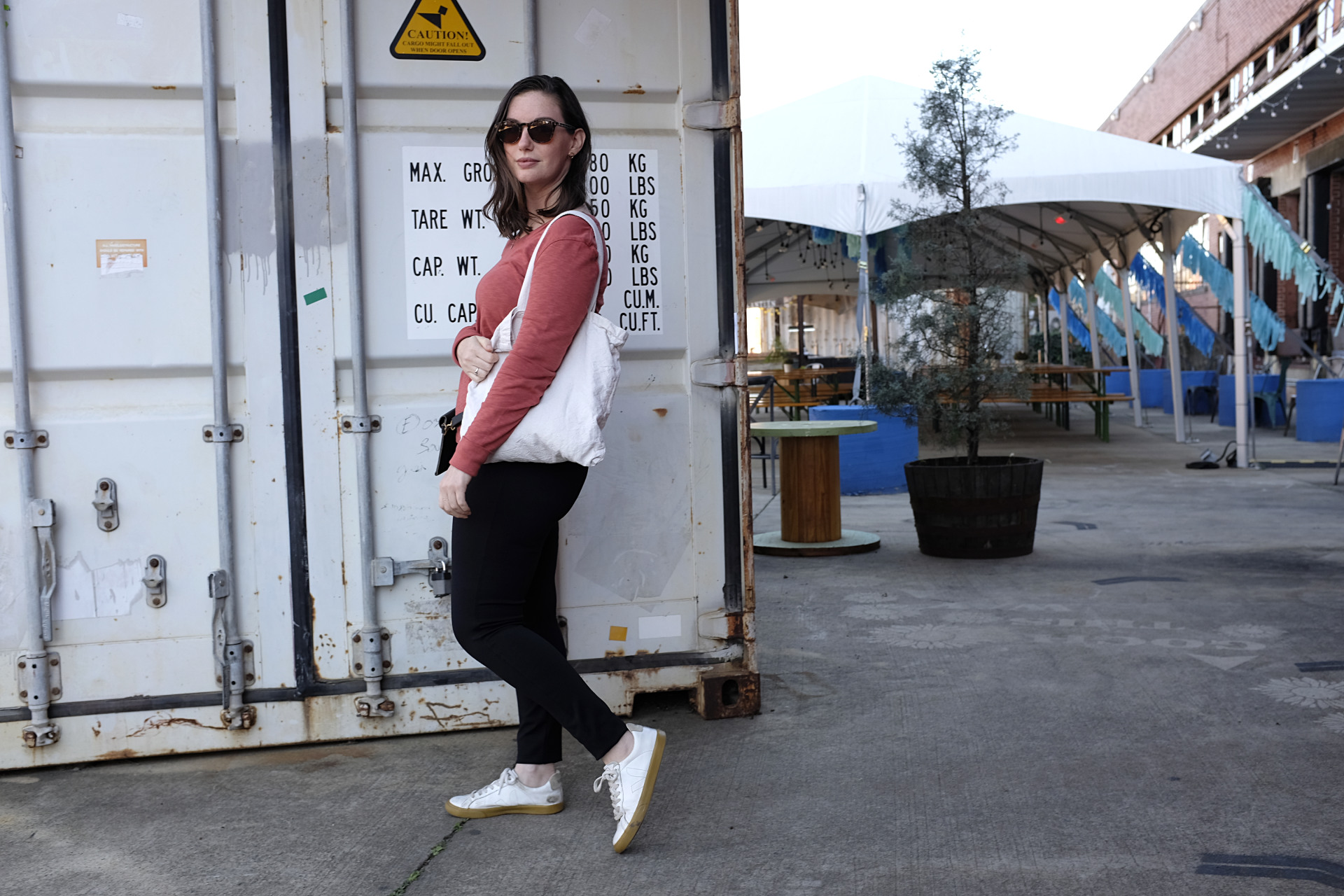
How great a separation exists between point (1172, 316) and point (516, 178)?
13.4 m

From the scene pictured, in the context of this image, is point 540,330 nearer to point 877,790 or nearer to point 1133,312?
point 877,790

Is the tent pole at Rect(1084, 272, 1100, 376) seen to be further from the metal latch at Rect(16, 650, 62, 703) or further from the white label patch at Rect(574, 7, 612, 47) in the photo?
the metal latch at Rect(16, 650, 62, 703)

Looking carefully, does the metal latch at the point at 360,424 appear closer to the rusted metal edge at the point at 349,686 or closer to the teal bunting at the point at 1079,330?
the rusted metal edge at the point at 349,686

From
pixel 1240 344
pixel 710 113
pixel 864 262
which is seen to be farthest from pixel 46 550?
pixel 1240 344

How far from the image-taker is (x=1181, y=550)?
674 centimetres

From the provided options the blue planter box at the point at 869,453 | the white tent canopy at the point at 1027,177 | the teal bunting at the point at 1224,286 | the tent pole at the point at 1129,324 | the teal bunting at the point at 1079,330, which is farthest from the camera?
the teal bunting at the point at 1079,330

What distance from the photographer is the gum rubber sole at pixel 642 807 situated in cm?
267

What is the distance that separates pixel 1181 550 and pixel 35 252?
236 inches

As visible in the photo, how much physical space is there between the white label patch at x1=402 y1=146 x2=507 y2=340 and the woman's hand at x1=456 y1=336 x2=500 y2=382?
76 cm

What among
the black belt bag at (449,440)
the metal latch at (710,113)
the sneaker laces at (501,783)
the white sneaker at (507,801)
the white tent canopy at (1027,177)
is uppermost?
the white tent canopy at (1027,177)

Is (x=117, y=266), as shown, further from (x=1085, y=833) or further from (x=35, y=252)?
(x=1085, y=833)

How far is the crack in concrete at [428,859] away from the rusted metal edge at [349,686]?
0.62 meters

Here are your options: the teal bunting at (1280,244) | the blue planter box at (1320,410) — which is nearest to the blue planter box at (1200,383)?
the blue planter box at (1320,410)

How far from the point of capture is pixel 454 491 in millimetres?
2572
